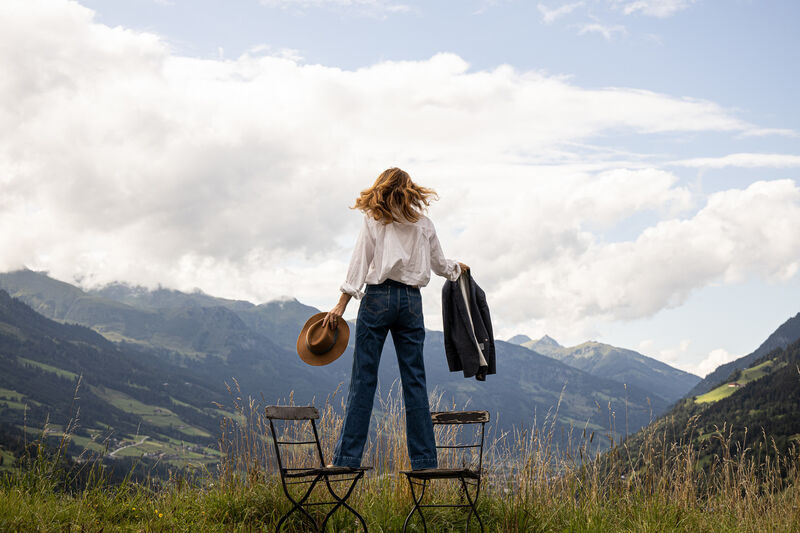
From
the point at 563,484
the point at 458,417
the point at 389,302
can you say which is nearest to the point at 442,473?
the point at 458,417

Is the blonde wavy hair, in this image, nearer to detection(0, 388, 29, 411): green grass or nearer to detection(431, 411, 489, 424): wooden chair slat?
detection(431, 411, 489, 424): wooden chair slat

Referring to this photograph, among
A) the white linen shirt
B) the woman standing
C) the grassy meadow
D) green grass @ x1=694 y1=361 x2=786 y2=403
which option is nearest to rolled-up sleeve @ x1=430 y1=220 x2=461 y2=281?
the white linen shirt

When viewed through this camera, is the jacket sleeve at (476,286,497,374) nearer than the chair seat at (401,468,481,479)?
No

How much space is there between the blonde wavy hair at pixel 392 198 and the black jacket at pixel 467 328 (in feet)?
3.19

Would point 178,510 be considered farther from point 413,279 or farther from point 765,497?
point 765,497

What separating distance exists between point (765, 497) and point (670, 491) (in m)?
1.06

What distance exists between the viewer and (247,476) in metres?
6.61

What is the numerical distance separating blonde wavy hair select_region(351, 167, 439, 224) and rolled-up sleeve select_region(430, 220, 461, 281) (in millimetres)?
369

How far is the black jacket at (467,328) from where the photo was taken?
5930 mm

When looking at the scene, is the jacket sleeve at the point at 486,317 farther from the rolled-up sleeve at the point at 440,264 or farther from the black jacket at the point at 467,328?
the rolled-up sleeve at the point at 440,264

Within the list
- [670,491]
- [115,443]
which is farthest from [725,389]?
[670,491]

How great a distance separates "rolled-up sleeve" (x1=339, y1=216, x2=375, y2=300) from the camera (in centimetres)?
529

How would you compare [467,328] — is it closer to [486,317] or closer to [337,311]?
[486,317]

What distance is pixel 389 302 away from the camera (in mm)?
5344
